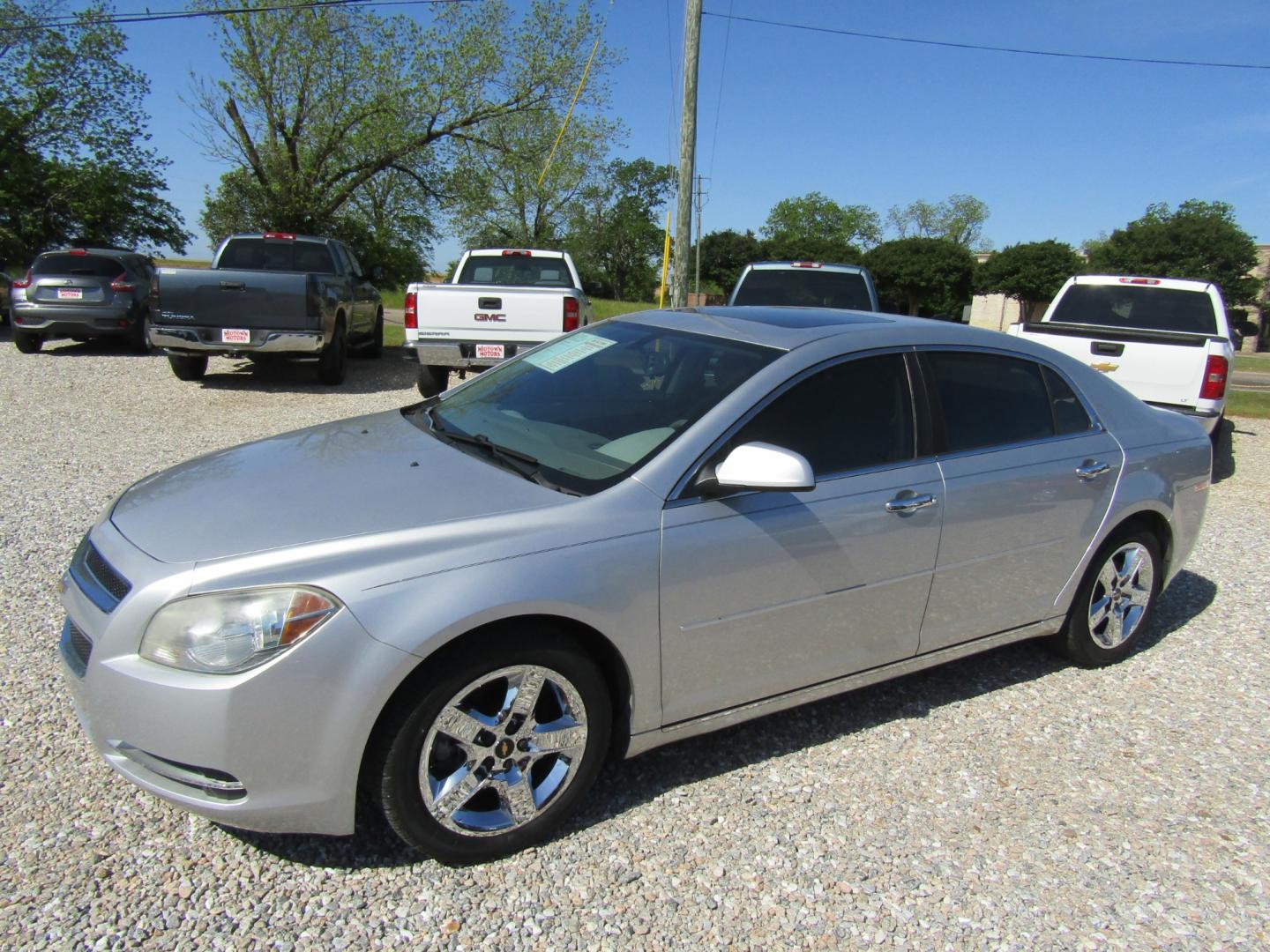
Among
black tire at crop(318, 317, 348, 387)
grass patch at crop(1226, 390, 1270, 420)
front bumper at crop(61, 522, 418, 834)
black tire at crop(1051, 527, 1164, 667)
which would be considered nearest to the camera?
front bumper at crop(61, 522, 418, 834)

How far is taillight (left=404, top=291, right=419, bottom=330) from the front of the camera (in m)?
9.73

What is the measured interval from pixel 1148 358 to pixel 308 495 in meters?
7.66

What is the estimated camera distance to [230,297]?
404 inches

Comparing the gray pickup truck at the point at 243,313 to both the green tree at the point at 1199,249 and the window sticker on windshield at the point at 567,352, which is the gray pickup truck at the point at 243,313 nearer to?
the window sticker on windshield at the point at 567,352

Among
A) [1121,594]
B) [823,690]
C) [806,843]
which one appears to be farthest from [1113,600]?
[806,843]

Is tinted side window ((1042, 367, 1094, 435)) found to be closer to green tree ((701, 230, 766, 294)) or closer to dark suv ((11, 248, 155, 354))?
dark suv ((11, 248, 155, 354))

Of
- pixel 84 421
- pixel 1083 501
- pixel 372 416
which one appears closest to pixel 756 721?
pixel 1083 501

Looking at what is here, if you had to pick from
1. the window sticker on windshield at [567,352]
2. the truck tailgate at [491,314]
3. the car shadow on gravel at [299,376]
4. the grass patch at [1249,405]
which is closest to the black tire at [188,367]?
the car shadow on gravel at [299,376]

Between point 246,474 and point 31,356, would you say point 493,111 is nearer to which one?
point 31,356

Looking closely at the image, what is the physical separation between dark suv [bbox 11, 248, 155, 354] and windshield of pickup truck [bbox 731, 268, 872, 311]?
894 cm

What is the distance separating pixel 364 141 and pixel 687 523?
20.8 metres

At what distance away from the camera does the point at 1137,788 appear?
3301 mm

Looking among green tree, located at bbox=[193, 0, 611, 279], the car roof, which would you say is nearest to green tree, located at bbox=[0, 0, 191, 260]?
green tree, located at bbox=[193, 0, 611, 279]

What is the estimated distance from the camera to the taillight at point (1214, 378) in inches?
302
